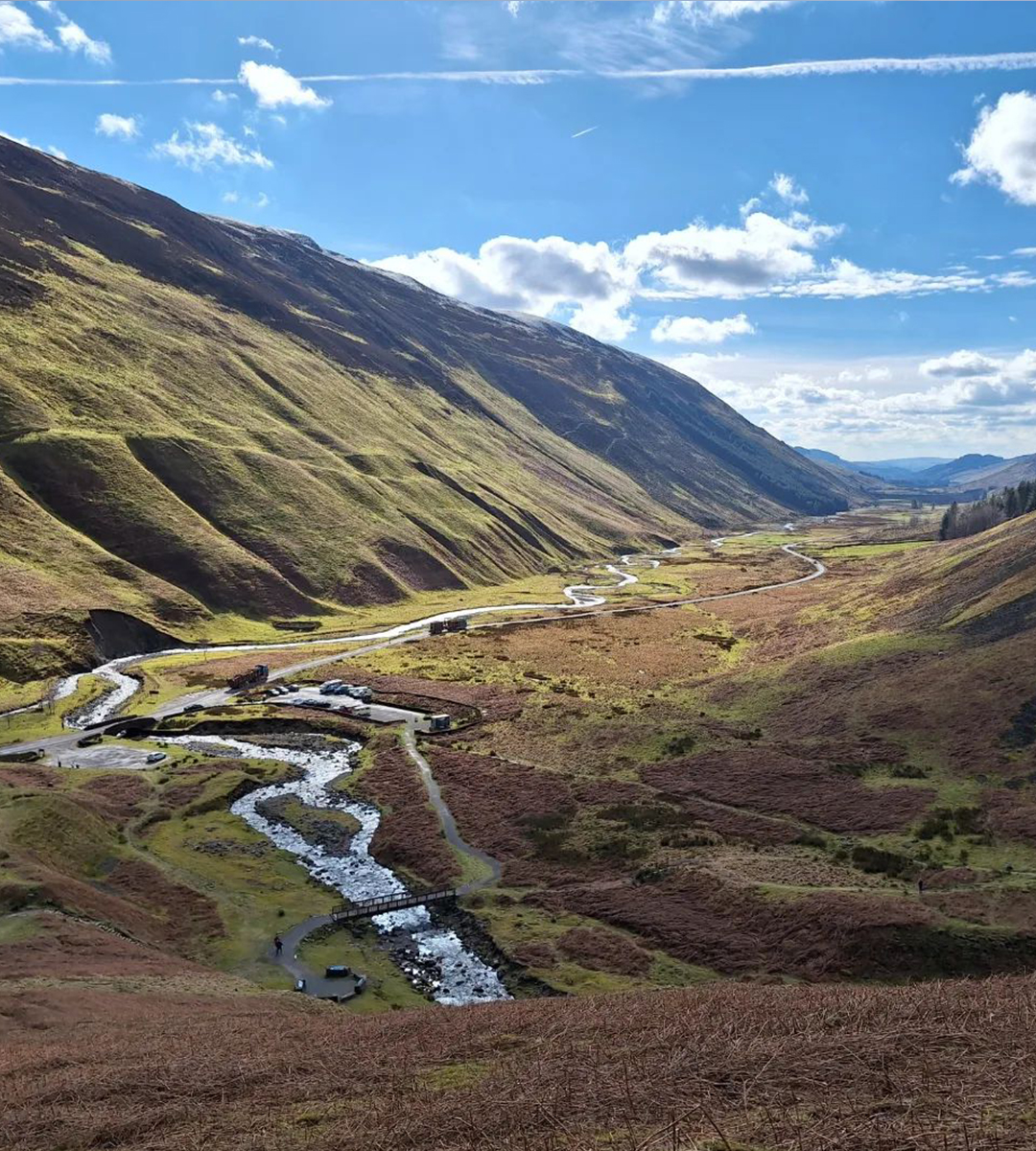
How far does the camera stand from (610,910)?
4691cm

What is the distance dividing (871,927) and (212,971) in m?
35.0

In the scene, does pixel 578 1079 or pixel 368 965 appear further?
pixel 368 965

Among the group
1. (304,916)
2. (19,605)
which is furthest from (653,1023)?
(19,605)

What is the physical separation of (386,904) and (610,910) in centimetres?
1467

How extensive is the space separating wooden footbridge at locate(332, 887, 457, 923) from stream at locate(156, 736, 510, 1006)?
0.53 meters

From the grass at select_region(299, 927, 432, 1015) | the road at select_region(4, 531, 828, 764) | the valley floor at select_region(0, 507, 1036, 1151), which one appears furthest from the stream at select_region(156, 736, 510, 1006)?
the road at select_region(4, 531, 828, 764)

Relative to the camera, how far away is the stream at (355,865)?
41344 mm

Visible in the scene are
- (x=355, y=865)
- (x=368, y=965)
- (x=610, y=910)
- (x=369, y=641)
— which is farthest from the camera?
(x=369, y=641)

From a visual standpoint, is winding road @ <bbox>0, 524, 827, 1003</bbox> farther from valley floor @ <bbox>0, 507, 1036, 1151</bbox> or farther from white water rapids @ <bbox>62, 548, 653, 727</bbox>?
valley floor @ <bbox>0, 507, 1036, 1151</bbox>

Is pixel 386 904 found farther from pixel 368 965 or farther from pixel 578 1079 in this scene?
pixel 578 1079

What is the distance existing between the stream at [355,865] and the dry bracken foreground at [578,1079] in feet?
47.9

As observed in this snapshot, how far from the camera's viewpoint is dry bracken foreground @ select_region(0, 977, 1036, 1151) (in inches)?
520

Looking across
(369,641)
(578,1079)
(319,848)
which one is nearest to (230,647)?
(369,641)

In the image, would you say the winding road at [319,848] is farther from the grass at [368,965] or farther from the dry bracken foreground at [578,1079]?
the dry bracken foreground at [578,1079]
